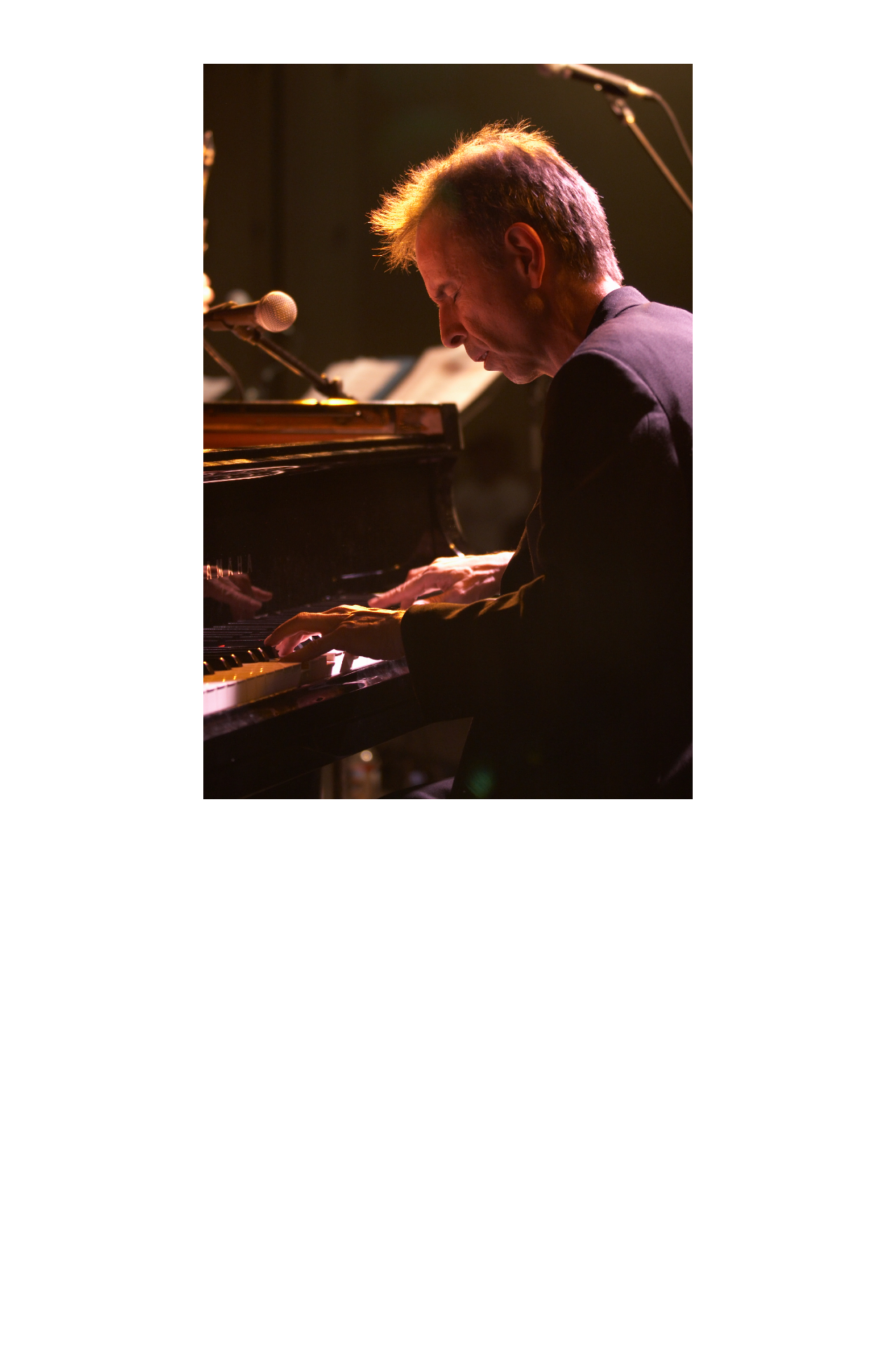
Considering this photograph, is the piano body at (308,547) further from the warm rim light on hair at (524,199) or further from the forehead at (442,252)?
the warm rim light on hair at (524,199)

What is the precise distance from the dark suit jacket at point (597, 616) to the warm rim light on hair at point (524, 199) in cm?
10

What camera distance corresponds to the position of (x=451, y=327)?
156cm

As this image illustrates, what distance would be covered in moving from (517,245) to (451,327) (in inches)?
6.9

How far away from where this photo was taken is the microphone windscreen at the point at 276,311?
190 cm

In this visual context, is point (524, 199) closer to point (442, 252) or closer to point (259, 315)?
point (442, 252)

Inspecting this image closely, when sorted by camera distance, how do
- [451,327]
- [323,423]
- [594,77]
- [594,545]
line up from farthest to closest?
[594,77], [323,423], [451,327], [594,545]

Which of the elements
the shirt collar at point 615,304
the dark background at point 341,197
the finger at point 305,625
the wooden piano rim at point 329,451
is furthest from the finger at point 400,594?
the dark background at point 341,197

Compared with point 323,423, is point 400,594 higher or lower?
lower

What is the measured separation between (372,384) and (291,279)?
115cm

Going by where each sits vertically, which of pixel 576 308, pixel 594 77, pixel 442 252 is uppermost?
pixel 594 77

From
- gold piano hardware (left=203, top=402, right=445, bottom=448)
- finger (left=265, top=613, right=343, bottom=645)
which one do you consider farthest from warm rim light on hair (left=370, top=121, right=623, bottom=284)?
gold piano hardware (left=203, top=402, right=445, bottom=448)

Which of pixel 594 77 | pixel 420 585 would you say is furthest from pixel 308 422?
pixel 594 77

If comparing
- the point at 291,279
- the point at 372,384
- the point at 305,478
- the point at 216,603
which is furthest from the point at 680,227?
the point at 216,603

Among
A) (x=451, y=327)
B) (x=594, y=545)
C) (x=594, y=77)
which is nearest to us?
(x=594, y=545)
